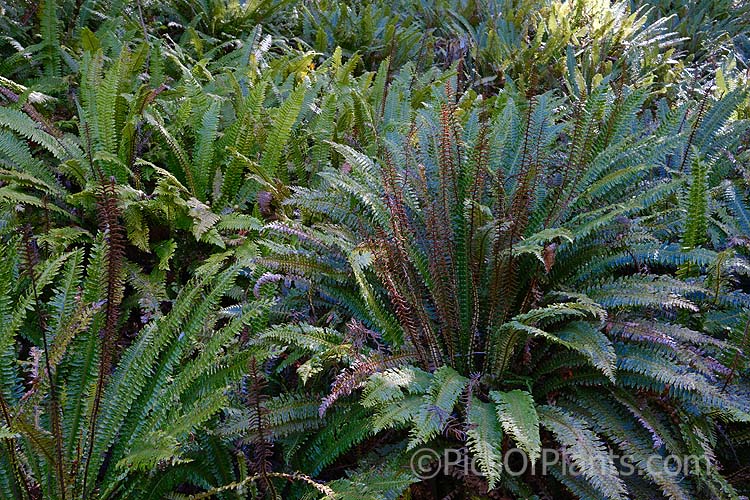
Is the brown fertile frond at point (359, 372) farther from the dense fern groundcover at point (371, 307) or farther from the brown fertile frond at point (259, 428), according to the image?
the brown fertile frond at point (259, 428)

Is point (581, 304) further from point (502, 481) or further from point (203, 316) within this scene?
point (203, 316)

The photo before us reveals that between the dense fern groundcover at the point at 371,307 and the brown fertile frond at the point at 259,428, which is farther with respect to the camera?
the dense fern groundcover at the point at 371,307

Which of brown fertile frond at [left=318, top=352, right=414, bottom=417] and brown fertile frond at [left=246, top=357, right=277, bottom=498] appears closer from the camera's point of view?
brown fertile frond at [left=246, top=357, right=277, bottom=498]

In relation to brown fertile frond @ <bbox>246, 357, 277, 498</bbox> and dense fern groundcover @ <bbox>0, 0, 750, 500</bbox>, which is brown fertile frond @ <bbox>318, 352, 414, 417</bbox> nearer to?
dense fern groundcover @ <bbox>0, 0, 750, 500</bbox>

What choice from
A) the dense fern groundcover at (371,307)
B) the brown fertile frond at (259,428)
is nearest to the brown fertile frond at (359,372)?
the dense fern groundcover at (371,307)

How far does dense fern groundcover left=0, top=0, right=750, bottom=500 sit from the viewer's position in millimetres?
1820

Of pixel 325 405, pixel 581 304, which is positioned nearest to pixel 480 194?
pixel 581 304

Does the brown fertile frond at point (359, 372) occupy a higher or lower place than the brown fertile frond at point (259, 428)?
higher

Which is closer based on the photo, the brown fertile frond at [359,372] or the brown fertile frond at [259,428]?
the brown fertile frond at [259,428]

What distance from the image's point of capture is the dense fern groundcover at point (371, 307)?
71.7 inches

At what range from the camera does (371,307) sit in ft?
6.94

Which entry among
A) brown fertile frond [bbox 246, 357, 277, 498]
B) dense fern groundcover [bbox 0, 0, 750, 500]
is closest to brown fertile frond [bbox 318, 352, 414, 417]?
dense fern groundcover [bbox 0, 0, 750, 500]

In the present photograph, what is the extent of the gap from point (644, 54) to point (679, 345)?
4157mm

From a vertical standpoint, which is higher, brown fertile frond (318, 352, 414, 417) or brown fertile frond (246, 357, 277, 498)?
brown fertile frond (318, 352, 414, 417)
